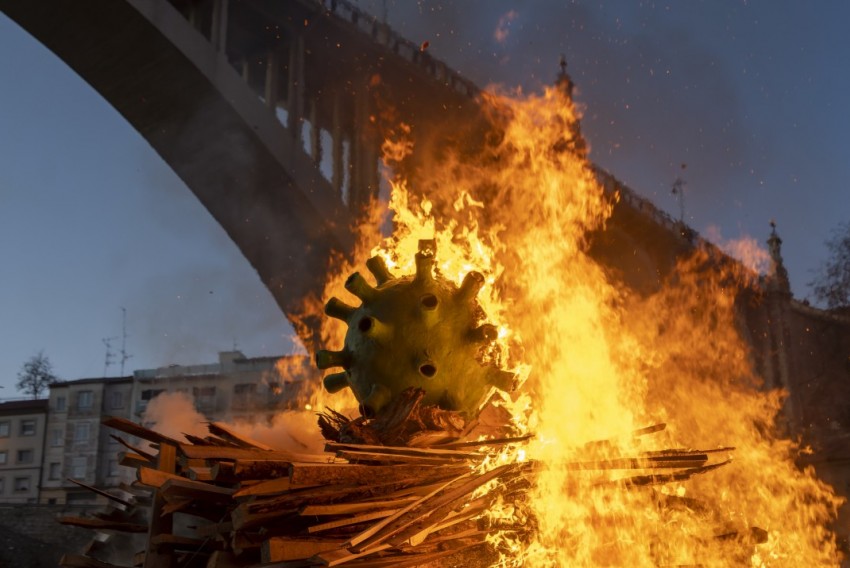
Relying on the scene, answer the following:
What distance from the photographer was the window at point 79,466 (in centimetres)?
4978

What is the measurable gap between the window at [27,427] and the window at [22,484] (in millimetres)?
2818

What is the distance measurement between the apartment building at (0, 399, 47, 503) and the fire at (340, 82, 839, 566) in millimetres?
41917

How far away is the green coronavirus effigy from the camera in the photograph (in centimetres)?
589

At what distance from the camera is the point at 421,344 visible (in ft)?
19.4

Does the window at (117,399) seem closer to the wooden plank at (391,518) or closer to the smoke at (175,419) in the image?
the smoke at (175,419)

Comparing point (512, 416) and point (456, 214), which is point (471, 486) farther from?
point (456, 214)

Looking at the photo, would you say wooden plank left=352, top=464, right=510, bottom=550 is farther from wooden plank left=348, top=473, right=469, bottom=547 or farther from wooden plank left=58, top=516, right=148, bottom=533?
wooden plank left=58, top=516, right=148, bottom=533

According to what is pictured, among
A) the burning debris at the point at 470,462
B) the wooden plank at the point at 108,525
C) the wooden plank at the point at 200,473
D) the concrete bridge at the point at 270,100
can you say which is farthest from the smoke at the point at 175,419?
the concrete bridge at the point at 270,100

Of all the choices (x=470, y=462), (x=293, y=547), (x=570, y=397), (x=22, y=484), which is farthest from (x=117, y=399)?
(x=293, y=547)

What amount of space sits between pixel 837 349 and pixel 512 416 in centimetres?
3447

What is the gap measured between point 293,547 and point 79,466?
51470 mm

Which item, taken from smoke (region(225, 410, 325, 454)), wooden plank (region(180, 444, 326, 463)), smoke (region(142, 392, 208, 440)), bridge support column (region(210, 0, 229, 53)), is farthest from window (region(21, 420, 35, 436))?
wooden plank (region(180, 444, 326, 463))

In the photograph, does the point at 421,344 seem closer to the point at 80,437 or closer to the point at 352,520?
the point at 352,520

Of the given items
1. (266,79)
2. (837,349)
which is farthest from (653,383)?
(837,349)
